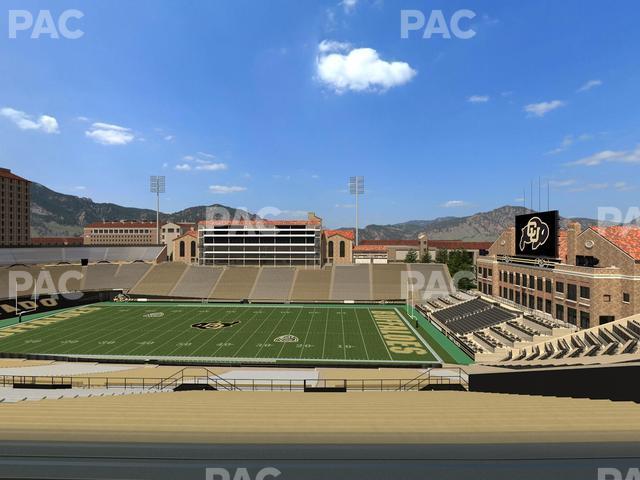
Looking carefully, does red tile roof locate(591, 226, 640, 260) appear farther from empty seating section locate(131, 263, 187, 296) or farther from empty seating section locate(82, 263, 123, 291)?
empty seating section locate(82, 263, 123, 291)

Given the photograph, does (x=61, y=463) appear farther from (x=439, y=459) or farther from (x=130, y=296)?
(x=130, y=296)

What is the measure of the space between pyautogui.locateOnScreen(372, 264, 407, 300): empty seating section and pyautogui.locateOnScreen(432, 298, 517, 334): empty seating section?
465 inches

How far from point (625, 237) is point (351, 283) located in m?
35.1

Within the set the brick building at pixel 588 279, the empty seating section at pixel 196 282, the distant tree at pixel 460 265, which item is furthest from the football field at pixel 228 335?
the distant tree at pixel 460 265

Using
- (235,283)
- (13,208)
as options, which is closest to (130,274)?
(235,283)

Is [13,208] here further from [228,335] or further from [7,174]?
[228,335]

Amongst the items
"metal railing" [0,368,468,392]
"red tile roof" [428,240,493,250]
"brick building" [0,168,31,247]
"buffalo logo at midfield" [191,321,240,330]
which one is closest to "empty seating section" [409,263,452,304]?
"buffalo logo at midfield" [191,321,240,330]

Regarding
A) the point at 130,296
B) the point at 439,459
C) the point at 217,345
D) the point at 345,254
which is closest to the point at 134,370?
the point at 217,345

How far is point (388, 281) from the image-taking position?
57281 millimetres

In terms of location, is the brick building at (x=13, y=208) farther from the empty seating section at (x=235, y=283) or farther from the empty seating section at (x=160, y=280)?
the empty seating section at (x=235, y=283)

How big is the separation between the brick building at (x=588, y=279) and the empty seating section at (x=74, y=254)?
69.1m

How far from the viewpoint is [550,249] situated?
3334cm

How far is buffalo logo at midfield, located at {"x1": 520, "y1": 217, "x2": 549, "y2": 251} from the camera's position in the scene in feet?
112

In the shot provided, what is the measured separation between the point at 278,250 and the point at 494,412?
2284 inches
